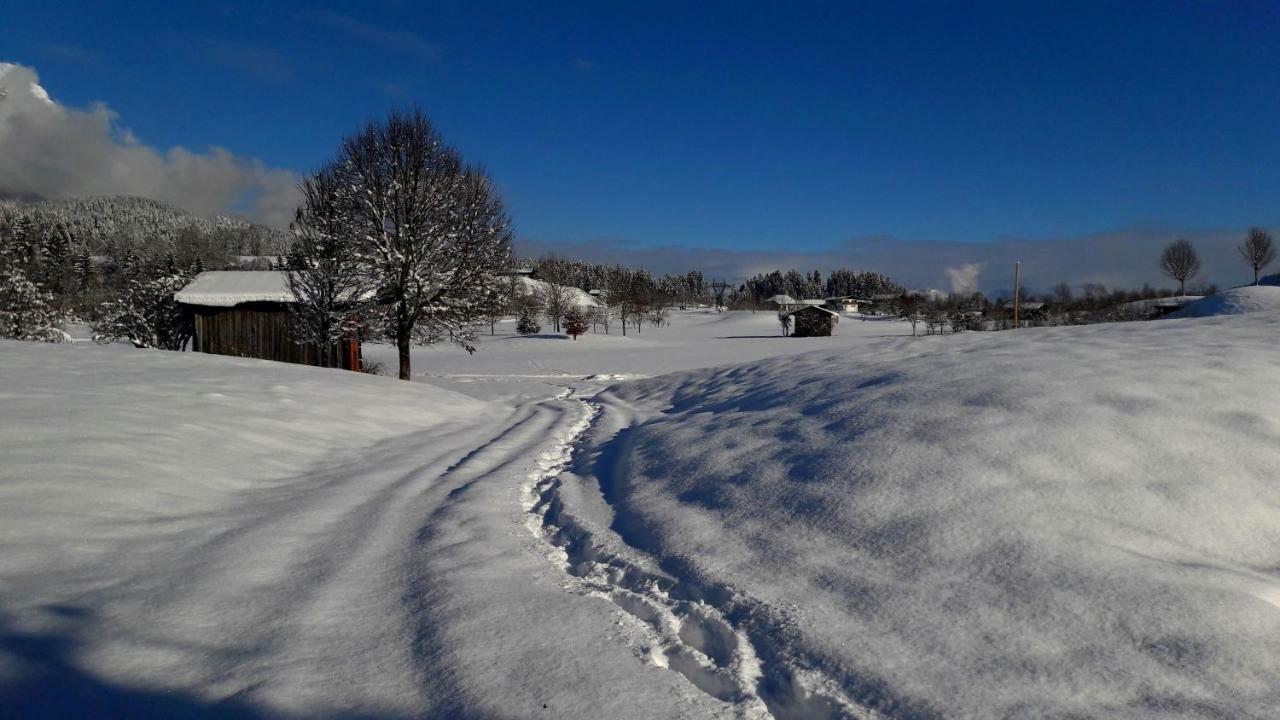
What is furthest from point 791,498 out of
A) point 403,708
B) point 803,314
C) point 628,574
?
point 803,314

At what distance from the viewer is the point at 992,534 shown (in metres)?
3.66

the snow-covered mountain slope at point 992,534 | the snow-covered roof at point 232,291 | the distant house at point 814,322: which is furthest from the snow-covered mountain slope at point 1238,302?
the snow-covered roof at point 232,291

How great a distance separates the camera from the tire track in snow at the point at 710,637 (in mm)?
2609

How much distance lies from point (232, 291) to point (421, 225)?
857 cm

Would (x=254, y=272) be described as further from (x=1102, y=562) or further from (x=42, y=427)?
(x=1102, y=562)

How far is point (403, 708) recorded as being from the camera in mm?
2520

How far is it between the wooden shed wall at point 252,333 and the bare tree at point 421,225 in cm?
503

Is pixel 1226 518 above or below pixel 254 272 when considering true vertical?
below

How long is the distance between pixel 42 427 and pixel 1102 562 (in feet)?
27.1

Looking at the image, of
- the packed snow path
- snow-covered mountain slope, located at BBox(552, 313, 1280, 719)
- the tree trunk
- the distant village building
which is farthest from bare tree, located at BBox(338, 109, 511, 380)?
the distant village building

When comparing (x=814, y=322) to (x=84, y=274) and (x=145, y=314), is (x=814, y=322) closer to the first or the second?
(x=145, y=314)

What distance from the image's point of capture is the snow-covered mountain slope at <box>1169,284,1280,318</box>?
32281mm

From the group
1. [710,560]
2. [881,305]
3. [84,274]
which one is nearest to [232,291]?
[710,560]

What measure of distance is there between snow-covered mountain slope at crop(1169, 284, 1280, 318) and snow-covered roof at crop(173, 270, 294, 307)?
4009cm
